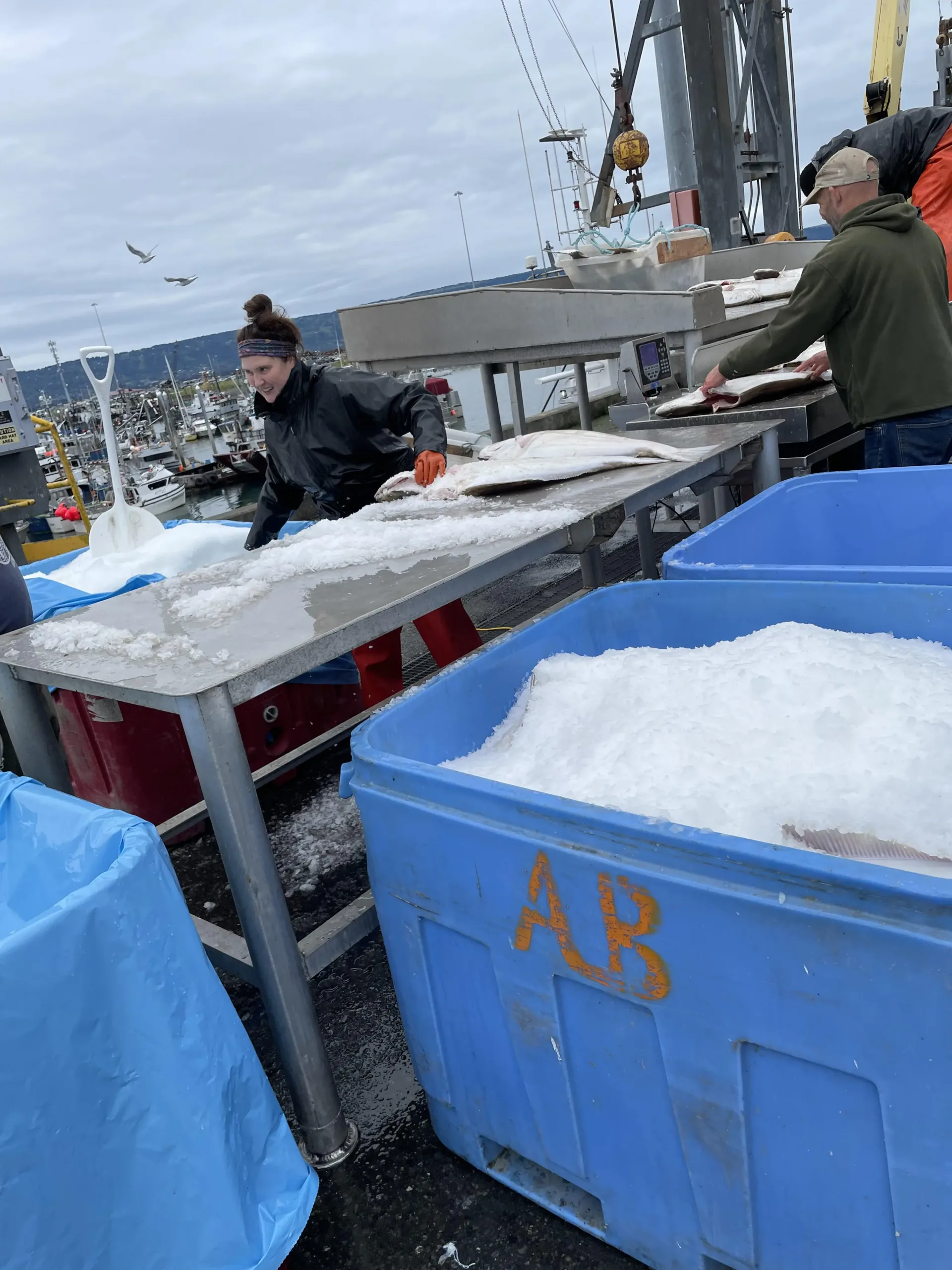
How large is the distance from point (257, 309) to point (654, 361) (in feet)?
5.54

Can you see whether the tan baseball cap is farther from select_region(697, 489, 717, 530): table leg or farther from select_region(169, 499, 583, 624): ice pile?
select_region(169, 499, 583, 624): ice pile

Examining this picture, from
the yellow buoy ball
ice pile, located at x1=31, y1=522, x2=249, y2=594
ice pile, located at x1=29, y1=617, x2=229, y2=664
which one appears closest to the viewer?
ice pile, located at x1=29, y1=617, x2=229, y2=664

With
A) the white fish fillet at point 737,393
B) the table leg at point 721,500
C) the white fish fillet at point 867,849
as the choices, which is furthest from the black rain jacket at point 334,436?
the white fish fillet at point 867,849

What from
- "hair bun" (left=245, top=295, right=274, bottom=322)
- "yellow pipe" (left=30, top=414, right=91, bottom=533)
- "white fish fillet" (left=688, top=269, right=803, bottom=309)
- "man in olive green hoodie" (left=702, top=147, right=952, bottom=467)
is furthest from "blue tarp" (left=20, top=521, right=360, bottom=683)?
"yellow pipe" (left=30, top=414, right=91, bottom=533)

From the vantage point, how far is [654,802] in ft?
3.70

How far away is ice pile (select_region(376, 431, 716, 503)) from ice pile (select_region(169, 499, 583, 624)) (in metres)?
0.16

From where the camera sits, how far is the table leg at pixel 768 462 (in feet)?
9.10

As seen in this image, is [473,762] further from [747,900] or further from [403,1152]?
[403,1152]

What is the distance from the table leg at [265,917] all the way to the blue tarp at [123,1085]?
0.55ft

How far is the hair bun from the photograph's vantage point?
9.86 feet

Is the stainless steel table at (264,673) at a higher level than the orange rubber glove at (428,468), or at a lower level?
lower

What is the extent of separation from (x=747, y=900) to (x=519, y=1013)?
1.54 ft

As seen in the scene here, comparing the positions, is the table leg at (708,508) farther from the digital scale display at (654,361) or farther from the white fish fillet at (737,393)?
the digital scale display at (654,361)

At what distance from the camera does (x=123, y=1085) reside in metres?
1.10
